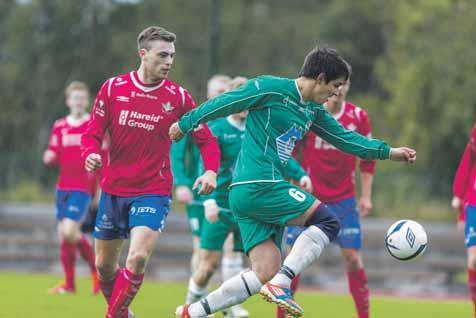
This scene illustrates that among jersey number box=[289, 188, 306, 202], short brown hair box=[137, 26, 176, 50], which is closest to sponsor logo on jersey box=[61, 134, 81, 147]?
short brown hair box=[137, 26, 176, 50]

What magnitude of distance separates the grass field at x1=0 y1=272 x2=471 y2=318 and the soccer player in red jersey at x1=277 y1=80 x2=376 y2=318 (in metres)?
1.50

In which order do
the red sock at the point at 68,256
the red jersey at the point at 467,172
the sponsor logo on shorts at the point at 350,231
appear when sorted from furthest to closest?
the red sock at the point at 68,256 < the sponsor logo on shorts at the point at 350,231 < the red jersey at the point at 467,172

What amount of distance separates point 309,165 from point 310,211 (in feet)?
8.97

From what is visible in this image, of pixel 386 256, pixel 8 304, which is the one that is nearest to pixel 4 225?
pixel 386 256

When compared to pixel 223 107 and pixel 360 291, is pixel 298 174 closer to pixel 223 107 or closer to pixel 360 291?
pixel 360 291

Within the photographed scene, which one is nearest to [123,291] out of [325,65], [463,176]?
[325,65]

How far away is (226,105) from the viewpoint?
23.2 ft

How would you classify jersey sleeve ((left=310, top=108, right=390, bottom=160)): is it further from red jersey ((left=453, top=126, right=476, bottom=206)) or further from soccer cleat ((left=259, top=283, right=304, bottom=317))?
red jersey ((left=453, top=126, right=476, bottom=206))

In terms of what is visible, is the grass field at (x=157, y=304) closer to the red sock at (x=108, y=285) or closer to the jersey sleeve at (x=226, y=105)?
the red sock at (x=108, y=285)

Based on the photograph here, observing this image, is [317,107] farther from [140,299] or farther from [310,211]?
[140,299]

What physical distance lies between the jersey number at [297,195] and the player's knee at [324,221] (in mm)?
130

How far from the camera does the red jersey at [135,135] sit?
7.89m

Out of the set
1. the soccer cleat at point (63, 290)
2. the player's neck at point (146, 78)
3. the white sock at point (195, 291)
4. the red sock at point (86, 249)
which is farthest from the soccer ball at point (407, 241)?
the soccer cleat at point (63, 290)

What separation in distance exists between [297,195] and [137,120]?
154 cm
